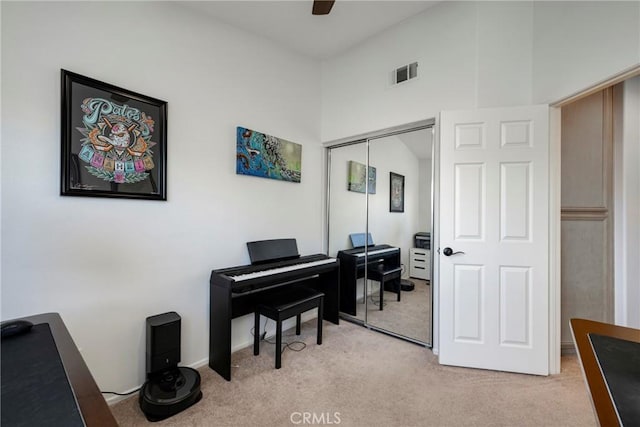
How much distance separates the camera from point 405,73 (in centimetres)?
260

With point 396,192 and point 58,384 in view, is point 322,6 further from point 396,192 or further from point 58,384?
point 58,384

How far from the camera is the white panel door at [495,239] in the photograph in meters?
2.05

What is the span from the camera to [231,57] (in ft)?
7.96

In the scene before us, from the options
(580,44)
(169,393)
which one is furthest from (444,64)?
(169,393)

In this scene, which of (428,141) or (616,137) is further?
(428,141)

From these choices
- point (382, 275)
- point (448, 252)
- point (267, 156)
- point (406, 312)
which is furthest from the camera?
point (382, 275)

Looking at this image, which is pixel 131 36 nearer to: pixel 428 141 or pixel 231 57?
pixel 231 57

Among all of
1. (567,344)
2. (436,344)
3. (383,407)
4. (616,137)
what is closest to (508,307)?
(436,344)

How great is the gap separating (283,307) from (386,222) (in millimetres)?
1476

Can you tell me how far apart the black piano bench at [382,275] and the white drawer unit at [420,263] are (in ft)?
0.54

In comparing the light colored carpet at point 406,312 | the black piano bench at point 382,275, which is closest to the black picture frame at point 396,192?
the black piano bench at point 382,275

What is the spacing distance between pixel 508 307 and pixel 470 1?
8.25 feet

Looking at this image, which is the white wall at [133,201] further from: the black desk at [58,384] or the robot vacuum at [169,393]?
the black desk at [58,384]

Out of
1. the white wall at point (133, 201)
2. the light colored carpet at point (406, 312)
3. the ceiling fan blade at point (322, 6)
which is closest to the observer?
the white wall at point (133, 201)
